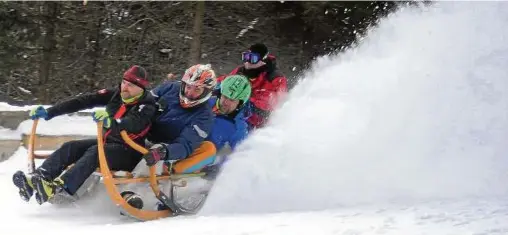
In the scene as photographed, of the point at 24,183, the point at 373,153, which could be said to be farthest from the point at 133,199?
the point at 373,153

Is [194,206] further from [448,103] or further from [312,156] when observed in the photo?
[448,103]

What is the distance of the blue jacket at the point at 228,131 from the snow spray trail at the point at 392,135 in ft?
0.51

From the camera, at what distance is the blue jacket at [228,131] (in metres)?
6.43

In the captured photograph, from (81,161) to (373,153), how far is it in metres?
2.40

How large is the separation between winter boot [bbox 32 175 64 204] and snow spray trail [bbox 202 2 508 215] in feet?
3.87

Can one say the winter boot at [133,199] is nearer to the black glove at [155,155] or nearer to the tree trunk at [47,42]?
the black glove at [155,155]

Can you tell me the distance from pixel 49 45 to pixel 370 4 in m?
7.18

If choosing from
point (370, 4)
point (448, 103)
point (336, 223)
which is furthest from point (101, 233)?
point (370, 4)

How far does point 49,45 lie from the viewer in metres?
16.6

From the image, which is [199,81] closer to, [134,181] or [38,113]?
[134,181]

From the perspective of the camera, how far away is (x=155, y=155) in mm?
5617

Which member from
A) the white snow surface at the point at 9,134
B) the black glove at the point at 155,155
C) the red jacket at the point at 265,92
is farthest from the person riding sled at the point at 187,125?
the white snow surface at the point at 9,134

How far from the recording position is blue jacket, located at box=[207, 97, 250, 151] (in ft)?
21.1

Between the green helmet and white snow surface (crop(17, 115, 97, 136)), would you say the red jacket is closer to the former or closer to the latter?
the green helmet
